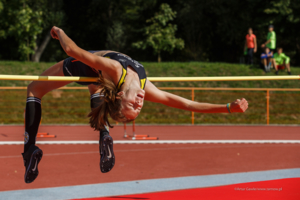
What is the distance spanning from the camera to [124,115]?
328 centimetres

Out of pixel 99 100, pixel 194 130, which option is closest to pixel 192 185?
pixel 99 100

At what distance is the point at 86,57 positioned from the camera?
2967mm

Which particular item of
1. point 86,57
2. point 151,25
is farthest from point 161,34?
point 86,57

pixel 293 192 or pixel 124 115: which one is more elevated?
pixel 124 115

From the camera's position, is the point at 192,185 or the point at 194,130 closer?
the point at 192,185

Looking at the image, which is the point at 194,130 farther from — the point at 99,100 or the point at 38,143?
the point at 99,100

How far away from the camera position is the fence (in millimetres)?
12250

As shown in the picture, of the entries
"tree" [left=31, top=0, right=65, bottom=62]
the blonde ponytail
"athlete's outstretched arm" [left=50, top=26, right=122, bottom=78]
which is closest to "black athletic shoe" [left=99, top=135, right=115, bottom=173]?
the blonde ponytail

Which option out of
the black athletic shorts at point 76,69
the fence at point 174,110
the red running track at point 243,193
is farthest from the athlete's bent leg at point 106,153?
the fence at point 174,110

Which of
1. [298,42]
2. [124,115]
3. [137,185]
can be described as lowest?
[137,185]

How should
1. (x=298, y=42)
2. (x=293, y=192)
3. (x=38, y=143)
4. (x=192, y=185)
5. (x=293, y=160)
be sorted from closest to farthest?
(x=293, y=192) → (x=192, y=185) → (x=293, y=160) → (x=38, y=143) → (x=298, y=42)

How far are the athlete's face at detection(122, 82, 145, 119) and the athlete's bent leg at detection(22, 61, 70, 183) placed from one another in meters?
0.92

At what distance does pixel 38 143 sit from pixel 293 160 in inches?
225

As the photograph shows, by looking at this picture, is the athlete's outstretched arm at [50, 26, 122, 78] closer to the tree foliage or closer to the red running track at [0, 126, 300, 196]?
the red running track at [0, 126, 300, 196]
